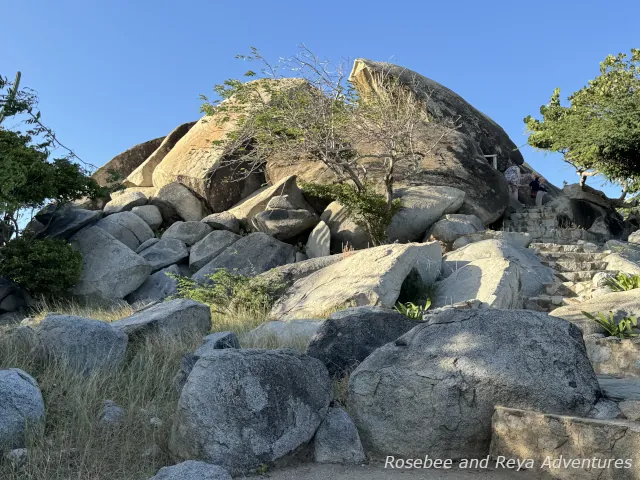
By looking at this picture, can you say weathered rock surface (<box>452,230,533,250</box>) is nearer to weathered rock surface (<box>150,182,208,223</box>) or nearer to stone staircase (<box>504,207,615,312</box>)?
stone staircase (<box>504,207,615,312</box>)

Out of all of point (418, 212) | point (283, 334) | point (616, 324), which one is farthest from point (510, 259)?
point (283, 334)

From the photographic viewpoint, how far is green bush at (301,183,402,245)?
1538cm

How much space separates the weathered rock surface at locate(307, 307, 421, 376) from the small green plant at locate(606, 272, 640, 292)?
6.04 metres

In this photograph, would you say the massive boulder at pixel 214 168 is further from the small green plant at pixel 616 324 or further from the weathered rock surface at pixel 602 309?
the small green plant at pixel 616 324

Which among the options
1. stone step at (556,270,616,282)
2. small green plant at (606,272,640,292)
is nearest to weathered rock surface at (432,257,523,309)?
small green plant at (606,272,640,292)

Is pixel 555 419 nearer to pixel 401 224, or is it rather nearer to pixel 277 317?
pixel 277 317

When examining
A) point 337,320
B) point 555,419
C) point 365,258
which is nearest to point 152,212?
point 365,258

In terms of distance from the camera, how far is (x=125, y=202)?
1917 cm

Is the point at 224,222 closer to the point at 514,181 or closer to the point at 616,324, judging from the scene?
the point at 616,324

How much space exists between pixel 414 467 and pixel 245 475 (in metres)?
1.32

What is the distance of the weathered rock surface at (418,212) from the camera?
16266mm

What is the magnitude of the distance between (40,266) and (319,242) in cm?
705

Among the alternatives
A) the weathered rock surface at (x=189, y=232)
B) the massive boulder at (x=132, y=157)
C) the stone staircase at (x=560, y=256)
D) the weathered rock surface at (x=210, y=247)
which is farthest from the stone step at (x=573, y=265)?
the massive boulder at (x=132, y=157)

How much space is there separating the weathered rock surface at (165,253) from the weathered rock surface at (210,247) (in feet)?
1.10
